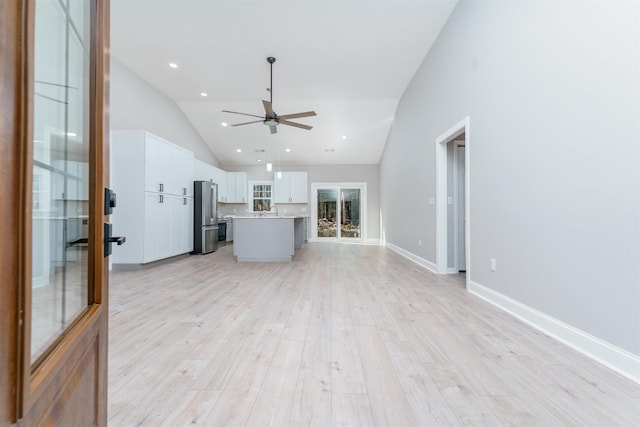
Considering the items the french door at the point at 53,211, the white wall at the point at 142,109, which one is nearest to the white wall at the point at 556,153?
the french door at the point at 53,211

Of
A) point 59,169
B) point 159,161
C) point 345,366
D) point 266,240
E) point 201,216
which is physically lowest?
point 345,366

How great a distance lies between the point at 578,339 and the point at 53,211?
107 inches

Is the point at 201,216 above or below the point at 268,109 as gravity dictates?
below

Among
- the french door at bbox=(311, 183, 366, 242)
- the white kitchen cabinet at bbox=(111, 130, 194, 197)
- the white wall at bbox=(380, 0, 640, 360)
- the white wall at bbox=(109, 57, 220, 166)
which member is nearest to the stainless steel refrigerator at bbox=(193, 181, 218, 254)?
the white kitchen cabinet at bbox=(111, 130, 194, 197)

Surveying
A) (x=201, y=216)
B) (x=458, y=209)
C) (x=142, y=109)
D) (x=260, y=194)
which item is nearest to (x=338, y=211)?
(x=260, y=194)

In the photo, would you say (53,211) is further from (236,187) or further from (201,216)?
(236,187)

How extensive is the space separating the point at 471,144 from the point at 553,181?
3.80ft

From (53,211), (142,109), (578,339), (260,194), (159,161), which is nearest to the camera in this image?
(53,211)

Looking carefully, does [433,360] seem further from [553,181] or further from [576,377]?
[553,181]

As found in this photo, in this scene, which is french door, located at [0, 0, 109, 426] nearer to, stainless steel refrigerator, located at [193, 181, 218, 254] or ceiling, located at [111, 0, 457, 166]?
ceiling, located at [111, 0, 457, 166]

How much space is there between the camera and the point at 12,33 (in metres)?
0.40

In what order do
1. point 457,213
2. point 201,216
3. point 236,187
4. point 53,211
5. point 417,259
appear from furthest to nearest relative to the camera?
point 236,187
point 201,216
point 417,259
point 457,213
point 53,211

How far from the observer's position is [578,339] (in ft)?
5.91

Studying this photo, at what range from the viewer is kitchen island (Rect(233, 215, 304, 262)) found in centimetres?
518
